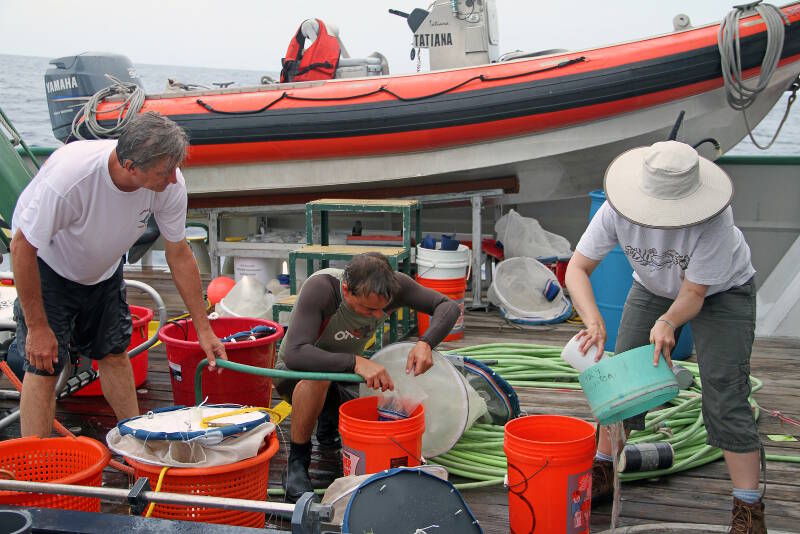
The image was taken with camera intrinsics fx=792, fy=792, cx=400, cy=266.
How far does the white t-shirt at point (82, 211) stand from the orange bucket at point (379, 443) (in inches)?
41.8

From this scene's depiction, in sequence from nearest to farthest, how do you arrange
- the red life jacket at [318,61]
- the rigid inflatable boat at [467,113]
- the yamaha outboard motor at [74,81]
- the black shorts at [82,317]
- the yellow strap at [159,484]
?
the yellow strap at [159,484] → the black shorts at [82,317] → the rigid inflatable boat at [467,113] → the red life jacket at [318,61] → the yamaha outboard motor at [74,81]

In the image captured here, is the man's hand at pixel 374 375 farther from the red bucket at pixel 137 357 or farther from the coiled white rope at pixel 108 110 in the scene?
the coiled white rope at pixel 108 110

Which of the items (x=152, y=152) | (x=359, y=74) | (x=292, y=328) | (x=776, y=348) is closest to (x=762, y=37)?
(x=776, y=348)

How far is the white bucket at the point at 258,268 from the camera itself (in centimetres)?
651

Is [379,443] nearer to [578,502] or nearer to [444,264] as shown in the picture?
[578,502]

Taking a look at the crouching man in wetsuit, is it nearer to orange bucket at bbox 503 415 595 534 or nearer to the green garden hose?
the green garden hose

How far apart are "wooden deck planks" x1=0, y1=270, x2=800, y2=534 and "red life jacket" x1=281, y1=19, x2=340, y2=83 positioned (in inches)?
99.6

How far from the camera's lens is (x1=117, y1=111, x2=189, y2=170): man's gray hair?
2637 millimetres

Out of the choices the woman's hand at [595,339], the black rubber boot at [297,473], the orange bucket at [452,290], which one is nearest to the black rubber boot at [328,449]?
the black rubber boot at [297,473]

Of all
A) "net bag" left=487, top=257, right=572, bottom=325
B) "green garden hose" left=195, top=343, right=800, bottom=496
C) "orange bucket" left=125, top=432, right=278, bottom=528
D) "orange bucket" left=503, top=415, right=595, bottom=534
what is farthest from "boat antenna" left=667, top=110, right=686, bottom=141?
"orange bucket" left=125, top=432, right=278, bottom=528

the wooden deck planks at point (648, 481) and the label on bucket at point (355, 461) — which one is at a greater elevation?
the label on bucket at point (355, 461)

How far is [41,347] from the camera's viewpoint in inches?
109

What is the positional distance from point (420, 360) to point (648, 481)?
111 centimetres

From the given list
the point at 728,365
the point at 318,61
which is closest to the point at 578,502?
the point at 728,365
